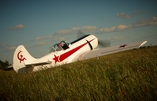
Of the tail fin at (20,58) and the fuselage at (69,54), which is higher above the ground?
the tail fin at (20,58)

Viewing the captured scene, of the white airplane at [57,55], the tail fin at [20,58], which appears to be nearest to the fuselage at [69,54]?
the white airplane at [57,55]

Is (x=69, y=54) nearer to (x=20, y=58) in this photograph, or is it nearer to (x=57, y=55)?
(x=57, y=55)

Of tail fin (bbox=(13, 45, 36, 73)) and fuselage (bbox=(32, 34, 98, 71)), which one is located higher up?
tail fin (bbox=(13, 45, 36, 73))

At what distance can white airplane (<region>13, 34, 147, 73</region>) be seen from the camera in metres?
8.95

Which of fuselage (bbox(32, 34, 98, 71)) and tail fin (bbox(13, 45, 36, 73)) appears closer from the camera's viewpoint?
tail fin (bbox(13, 45, 36, 73))

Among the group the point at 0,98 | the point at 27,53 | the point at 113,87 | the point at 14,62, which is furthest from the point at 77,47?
the point at 113,87

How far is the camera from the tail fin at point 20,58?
29.2ft

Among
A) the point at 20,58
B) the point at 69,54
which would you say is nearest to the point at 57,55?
the point at 69,54

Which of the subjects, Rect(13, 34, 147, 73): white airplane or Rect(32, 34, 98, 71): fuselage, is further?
Rect(32, 34, 98, 71): fuselage

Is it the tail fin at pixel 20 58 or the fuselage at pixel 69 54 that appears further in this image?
the fuselage at pixel 69 54

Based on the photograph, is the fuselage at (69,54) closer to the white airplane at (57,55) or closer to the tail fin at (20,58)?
the white airplane at (57,55)

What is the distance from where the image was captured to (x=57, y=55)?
427 inches

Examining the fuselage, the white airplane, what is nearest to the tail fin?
the white airplane

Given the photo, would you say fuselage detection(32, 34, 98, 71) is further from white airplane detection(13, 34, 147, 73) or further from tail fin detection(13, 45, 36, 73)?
tail fin detection(13, 45, 36, 73)
